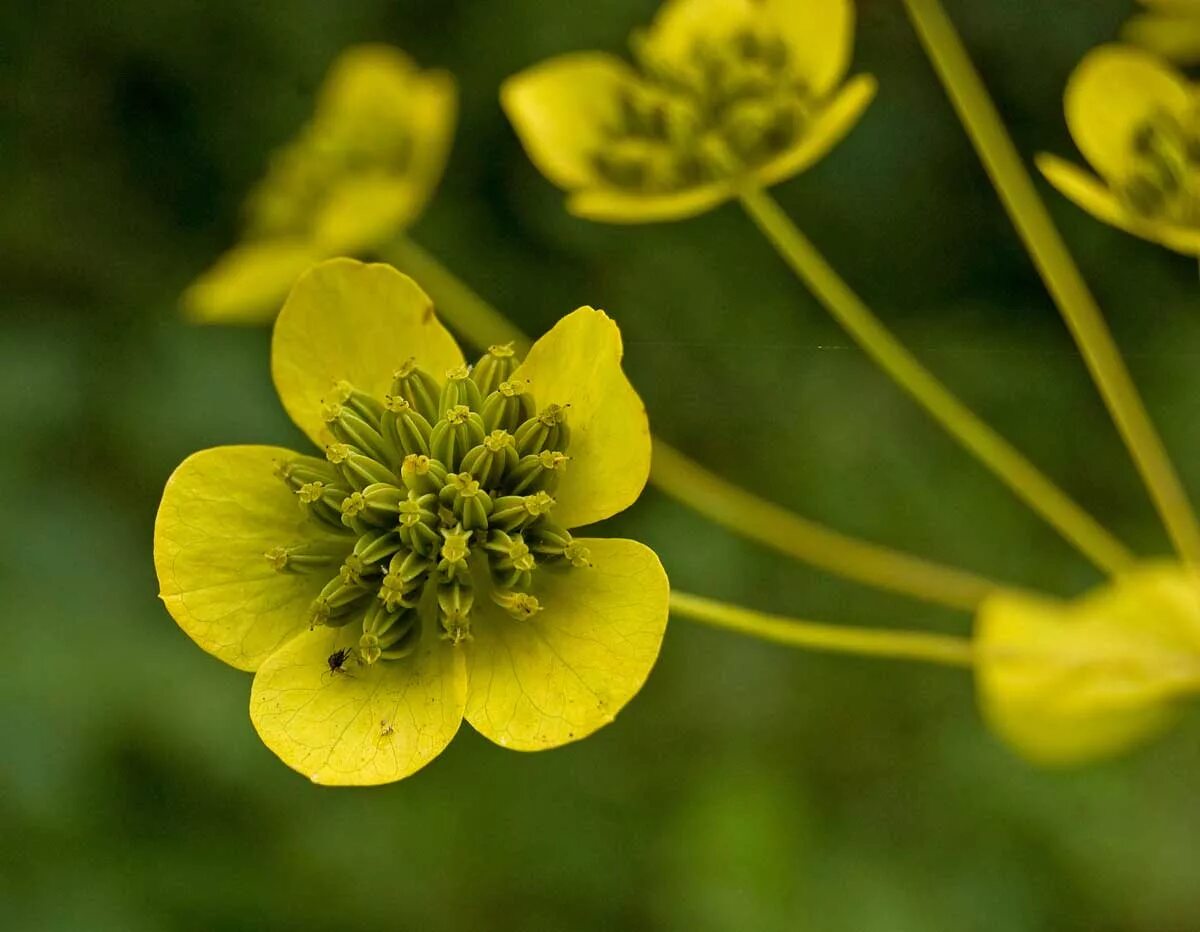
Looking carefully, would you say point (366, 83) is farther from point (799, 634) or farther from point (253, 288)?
point (799, 634)

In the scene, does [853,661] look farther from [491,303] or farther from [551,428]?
[551,428]

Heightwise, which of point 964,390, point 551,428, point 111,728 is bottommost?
point 111,728

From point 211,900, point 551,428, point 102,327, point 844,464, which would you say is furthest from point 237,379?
point 551,428

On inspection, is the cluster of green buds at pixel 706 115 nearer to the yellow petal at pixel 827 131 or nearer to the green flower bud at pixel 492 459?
the yellow petal at pixel 827 131

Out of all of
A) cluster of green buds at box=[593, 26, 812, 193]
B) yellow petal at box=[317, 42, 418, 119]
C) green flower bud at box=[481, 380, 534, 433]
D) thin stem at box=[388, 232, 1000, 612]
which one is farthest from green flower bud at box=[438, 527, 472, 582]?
yellow petal at box=[317, 42, 418, 119]

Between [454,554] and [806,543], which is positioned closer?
[454,554]

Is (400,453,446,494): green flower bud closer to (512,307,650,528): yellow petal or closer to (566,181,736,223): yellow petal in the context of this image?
(512,307,650,528): yellow petal

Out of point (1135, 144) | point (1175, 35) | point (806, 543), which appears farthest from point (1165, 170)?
point (806, 543)
